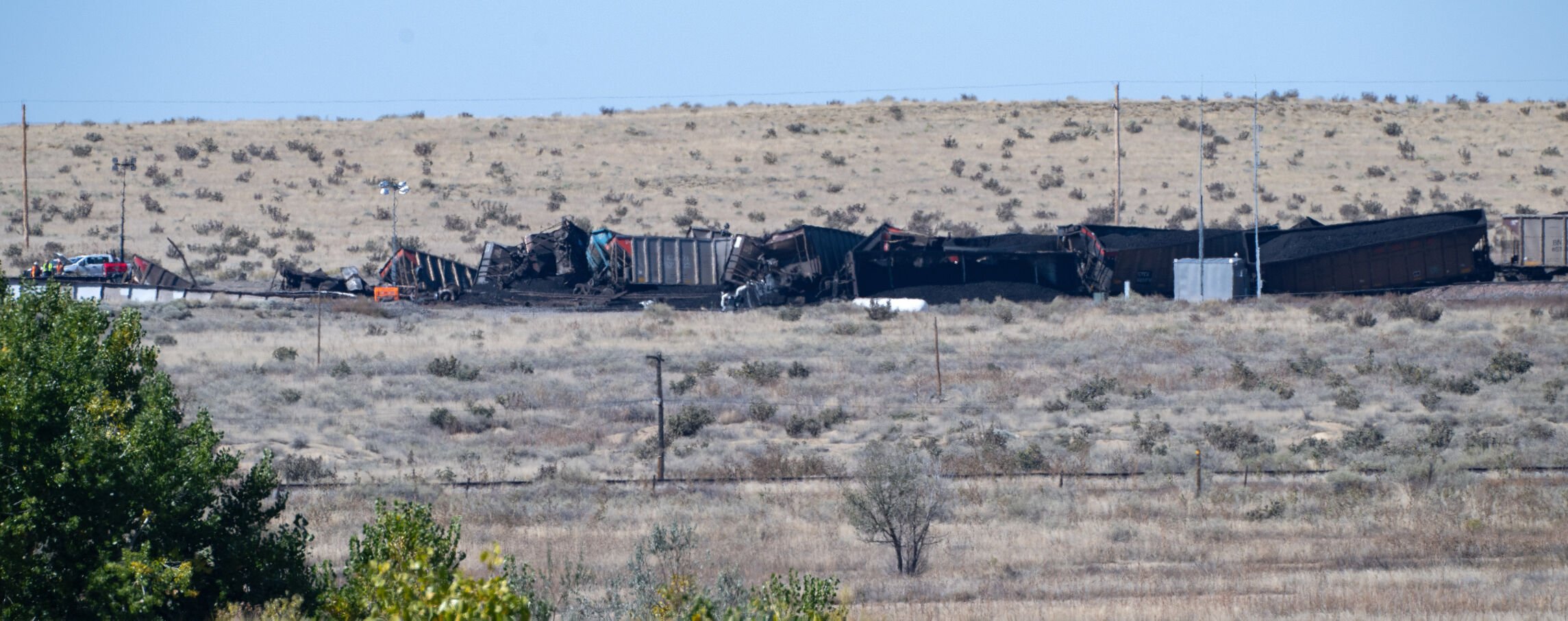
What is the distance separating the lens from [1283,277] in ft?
125

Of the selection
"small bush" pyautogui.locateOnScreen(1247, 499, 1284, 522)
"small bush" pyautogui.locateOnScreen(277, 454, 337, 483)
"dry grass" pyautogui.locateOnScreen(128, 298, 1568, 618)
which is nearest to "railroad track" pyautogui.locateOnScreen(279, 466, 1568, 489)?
"dry grass" pyautogui.locateOnScreen(128, 298, 1568, 618)

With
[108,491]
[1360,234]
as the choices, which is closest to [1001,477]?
[108,491]

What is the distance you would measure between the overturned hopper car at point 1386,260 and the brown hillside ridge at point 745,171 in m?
16.2

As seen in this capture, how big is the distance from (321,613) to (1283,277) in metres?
35.0

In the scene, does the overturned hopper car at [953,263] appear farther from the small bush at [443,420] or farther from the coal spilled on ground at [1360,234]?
the small bush at [443,420]

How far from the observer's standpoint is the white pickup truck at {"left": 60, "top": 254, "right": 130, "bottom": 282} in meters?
41.2

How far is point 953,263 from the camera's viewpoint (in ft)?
127

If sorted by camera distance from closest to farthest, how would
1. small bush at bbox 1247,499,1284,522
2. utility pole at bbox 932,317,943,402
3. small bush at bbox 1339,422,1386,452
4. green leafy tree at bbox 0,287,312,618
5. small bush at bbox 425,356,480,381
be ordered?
green leafy tree at bbox 0,287,312,618, small bush at bbox 1247,499,1284,522, small bush at bbox 1339,422,1386,452, utility pole at bbox 932,317,943,402, small bush at bbox 425,356,480,381

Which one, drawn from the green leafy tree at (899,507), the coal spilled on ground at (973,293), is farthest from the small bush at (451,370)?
the coal spilled on ground at (973,293)

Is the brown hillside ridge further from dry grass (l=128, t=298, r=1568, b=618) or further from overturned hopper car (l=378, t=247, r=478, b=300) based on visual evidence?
dry grass (l=128, t=298, r=1568, b=618)

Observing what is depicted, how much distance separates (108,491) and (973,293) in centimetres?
3124

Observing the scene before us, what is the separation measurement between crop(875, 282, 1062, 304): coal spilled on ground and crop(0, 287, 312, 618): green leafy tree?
2911 centimetres

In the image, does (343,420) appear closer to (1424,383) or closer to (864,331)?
(864,331)

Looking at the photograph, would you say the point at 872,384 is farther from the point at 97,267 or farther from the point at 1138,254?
the point at 97,267
